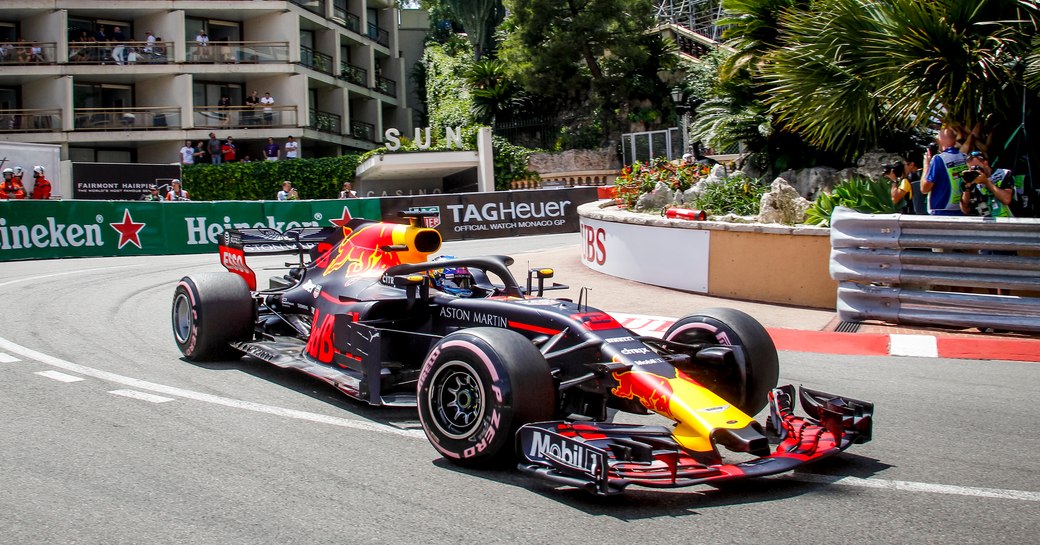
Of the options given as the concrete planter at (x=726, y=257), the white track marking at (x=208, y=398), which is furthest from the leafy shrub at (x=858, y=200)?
the white track marking at (x=208, y=398)

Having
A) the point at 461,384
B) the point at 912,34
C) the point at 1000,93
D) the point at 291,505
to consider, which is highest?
the point at 912,34

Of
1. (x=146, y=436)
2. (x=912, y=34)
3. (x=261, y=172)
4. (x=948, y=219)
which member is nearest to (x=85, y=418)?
(x=146, y=436)

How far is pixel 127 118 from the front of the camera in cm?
3969

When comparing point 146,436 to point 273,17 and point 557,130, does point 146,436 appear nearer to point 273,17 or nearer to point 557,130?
point 557,130

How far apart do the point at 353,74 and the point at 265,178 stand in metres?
11.3

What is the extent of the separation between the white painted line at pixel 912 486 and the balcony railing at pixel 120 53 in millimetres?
39356

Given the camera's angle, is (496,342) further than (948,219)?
No

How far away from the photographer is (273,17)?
41781 mm

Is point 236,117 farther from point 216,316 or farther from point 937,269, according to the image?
point 937,269

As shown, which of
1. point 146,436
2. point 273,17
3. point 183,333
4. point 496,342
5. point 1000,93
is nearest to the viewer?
point 496,342

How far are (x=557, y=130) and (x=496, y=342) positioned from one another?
34398 mm

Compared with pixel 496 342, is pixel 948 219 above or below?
above

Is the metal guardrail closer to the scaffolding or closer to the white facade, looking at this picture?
the scaffolding

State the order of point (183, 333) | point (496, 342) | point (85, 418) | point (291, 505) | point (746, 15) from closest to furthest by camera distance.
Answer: point (291, 505)
point (496, 342)
point (85, 418)
point (183, 333)
point (746, 15)
